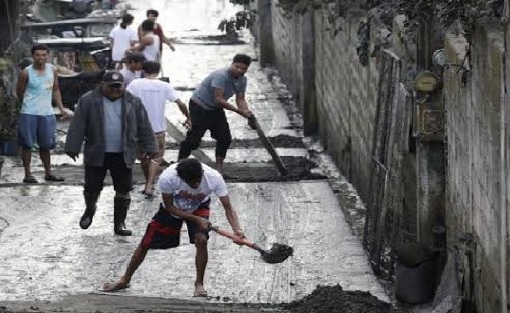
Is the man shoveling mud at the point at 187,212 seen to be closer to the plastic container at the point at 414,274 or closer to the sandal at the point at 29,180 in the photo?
the plastic container at the point at 414,274

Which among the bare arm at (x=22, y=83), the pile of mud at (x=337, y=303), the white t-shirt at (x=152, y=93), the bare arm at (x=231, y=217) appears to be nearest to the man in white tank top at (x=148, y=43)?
the bare arm at (x=22, y=83)

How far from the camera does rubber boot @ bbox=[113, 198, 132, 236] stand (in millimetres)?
13758

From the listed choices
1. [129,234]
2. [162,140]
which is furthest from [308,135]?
[129,234]

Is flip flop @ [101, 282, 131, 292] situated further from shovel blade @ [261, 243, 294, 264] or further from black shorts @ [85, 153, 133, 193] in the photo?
black shorts @ [85, 153, 133, 193]

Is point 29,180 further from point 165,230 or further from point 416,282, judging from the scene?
point 416,282

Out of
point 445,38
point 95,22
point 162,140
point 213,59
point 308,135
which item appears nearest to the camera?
point 445,38

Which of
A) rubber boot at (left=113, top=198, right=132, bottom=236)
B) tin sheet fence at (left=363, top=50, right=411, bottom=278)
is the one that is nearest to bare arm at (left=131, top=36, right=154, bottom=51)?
rubber boot at (left=113, top=198, right=132, bottom=236)

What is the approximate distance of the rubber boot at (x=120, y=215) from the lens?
542 inches

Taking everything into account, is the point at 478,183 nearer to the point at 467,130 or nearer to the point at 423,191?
the point at 467,130

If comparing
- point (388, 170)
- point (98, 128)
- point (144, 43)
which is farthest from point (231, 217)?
point (144, 43)

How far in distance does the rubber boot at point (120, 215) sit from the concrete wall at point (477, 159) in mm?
3820

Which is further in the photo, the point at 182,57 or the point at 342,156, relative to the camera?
the point at 182,57

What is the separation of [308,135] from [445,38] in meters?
9.67

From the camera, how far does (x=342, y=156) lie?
1748 centimetres
